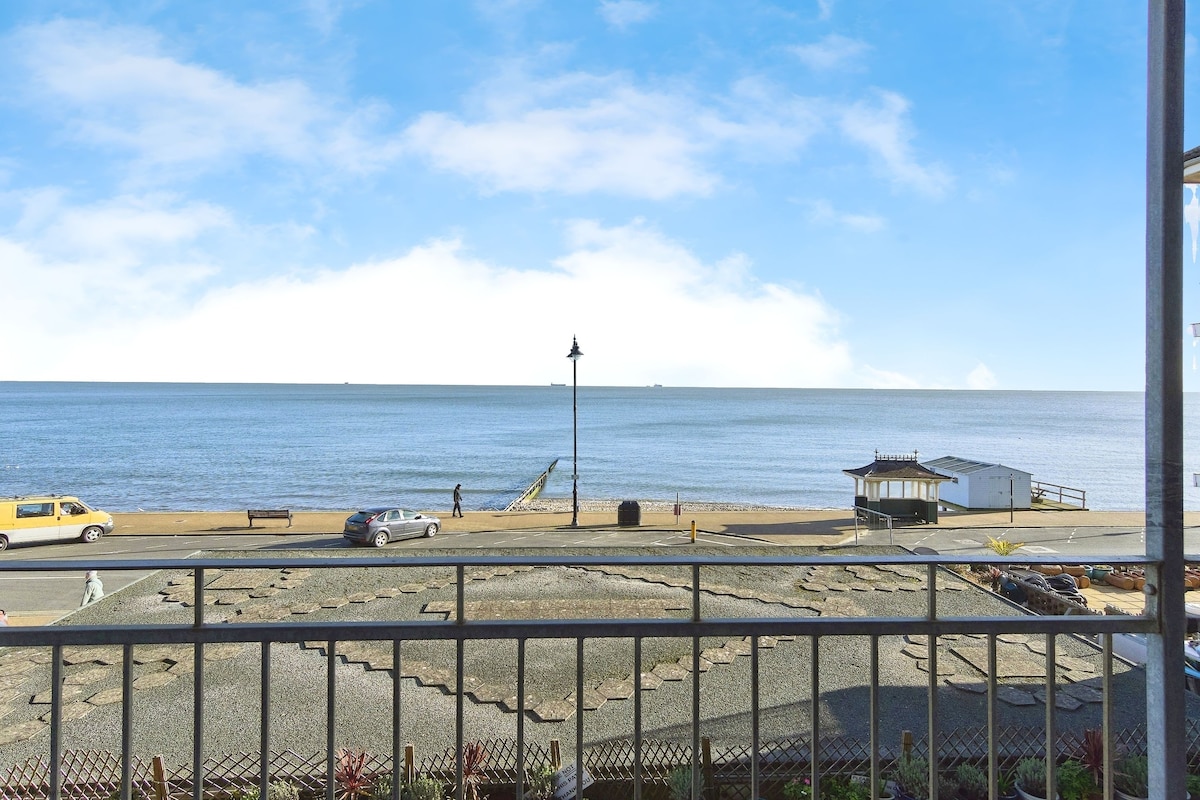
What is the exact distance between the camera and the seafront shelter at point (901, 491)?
97.9 feet

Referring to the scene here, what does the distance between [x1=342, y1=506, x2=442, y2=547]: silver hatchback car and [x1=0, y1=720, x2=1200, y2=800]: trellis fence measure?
15913 millimetres

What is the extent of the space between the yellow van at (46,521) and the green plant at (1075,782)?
28.8m

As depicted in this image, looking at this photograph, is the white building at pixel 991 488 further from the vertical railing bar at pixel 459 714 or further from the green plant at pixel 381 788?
the vertical railing bar at pixel 459 714

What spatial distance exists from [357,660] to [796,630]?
9001mm

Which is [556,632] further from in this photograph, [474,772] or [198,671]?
[474,772]

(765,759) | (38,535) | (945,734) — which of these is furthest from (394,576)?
(38,535)

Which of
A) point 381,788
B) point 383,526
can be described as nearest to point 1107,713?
point 381,788

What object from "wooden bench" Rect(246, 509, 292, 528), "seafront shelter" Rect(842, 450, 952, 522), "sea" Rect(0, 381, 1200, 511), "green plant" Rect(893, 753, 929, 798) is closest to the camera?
"green plant" Rect(893, 753, 929, 798)

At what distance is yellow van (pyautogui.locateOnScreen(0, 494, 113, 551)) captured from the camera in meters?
24.0

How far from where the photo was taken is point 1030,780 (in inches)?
236

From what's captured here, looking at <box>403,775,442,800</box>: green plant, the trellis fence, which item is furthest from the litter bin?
<box>403,775,442,800</box>: green plant

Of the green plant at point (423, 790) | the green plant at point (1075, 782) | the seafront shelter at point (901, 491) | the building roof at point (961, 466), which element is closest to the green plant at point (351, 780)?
the green plant at point (423, 790)

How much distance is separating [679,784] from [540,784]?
1299 millimetres

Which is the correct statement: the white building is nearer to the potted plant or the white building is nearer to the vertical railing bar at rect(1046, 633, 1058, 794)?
the potted plant
